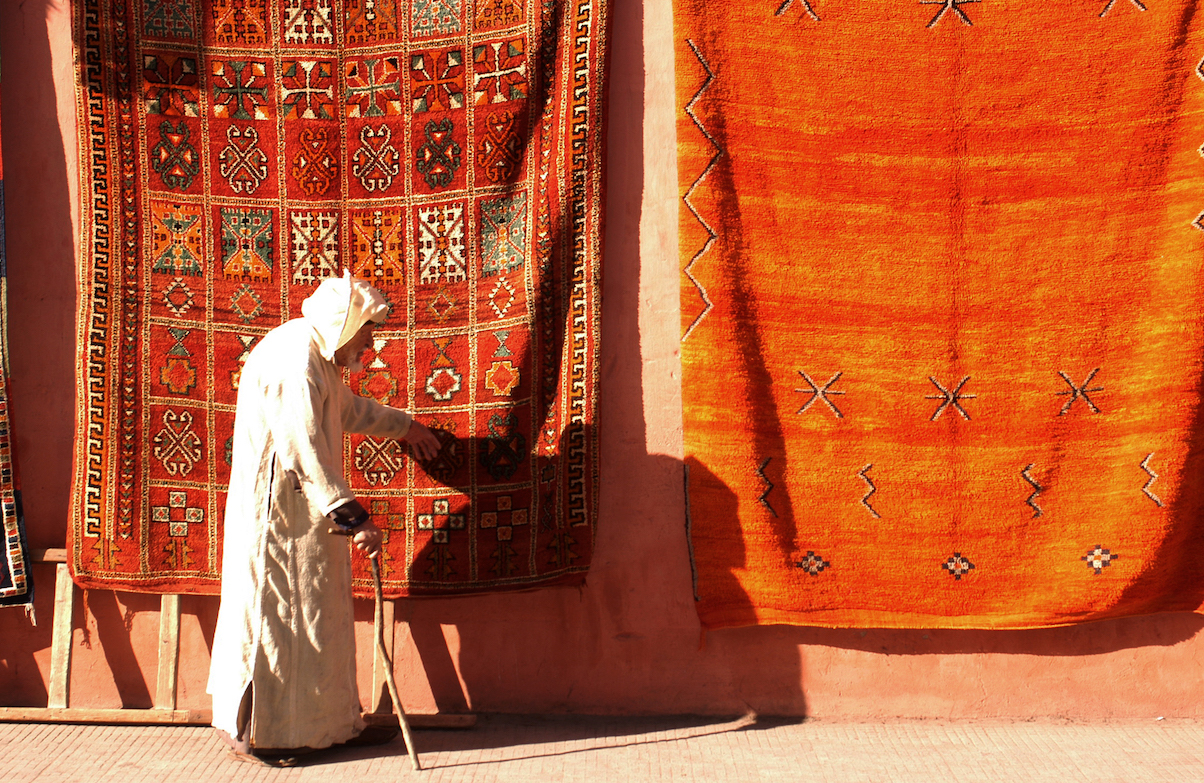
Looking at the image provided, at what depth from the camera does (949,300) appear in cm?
305

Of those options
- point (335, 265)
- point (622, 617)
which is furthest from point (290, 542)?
point (622, 617)

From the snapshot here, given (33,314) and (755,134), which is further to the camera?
(33,314)

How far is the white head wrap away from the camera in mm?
2707

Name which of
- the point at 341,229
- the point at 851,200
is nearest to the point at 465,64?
the point at 341,229

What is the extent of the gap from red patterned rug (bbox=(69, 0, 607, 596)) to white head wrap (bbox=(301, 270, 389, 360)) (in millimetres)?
404

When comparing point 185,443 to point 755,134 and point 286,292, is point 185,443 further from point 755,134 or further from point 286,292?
A: point 755,134

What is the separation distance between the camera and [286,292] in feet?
10.4

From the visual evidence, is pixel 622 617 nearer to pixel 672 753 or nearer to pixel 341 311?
pixel 672 753

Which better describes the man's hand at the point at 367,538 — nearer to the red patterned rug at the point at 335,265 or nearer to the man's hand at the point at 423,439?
the man's hand at the point at 423,439

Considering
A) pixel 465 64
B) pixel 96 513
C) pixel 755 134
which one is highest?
pixel 465 64

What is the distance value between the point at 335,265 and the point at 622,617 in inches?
56.5

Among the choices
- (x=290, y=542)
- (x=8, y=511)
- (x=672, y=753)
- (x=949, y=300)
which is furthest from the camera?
(x=8, y=511)

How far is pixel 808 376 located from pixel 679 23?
1136mm

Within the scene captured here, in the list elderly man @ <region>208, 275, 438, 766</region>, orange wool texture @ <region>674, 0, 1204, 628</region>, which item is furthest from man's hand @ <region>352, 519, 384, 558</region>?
orange wool texture @ <region>674, 0, 1204, 628</region>
